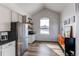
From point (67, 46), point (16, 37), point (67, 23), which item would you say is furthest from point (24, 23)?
point (67, 46)

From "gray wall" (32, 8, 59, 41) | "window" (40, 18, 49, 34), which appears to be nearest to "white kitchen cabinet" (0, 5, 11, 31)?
"gray wall" (32, 8, 59, 41)

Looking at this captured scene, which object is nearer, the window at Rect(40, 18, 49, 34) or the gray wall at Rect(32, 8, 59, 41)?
the window at Rect(40, 18, 49, 34)

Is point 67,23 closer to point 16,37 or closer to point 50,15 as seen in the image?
point 50,15

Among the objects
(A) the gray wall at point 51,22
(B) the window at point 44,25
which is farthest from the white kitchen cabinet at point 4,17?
(B) the window at point 44,25

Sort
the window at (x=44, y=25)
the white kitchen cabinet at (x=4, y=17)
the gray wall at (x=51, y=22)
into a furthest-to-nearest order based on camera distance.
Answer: the gray wall at (x=51, y=22), the window at (x=44, y=25), the white kitchen cabinet at (x=4, y=17)

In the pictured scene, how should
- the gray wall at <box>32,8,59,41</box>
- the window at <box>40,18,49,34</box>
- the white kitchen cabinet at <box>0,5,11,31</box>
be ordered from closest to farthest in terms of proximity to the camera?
the white kitchen cabinet at <box>0,5,11,31</box> → the window at <box>40,18,49,34</box> → the gray wall at <box>32,8,59,41</box>

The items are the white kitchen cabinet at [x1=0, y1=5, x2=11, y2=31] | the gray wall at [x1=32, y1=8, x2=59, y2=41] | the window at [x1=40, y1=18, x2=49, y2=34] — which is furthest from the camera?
the gray wall at [x1=32, y1=8, x2=59, y2=41]

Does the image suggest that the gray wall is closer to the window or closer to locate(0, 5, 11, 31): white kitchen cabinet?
the window

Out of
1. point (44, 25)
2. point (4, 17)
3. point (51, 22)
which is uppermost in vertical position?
point (4, 17)

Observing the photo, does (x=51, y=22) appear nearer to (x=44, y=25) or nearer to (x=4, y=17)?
(x=44, y=25)

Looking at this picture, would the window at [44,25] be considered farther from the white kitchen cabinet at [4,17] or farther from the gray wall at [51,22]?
the white kitchen cabinet at [4,17]

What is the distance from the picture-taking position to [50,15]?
13.5 feet

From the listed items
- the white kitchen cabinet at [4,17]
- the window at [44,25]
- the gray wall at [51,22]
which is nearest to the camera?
the white kitchen cabinet at [4,17]

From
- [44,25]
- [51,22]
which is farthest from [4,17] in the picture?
[51,22]
